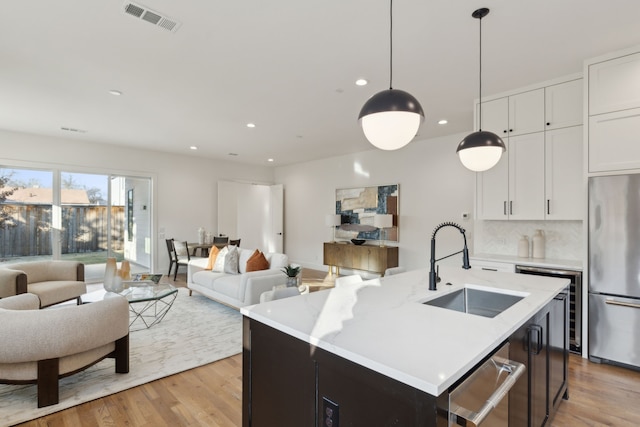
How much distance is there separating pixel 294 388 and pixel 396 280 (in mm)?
1246

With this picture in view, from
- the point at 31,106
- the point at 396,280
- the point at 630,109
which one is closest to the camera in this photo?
the point at 396,280

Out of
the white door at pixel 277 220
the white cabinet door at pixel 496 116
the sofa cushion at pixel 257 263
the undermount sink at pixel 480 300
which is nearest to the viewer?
the undermount sink at pixel 480 300

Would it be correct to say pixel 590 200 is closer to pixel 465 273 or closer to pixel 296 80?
pixel 465 273

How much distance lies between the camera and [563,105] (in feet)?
11.8

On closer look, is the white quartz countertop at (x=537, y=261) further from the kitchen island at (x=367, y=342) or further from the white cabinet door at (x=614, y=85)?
the kitchen island at (x=367, y=342)

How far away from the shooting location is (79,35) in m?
2.74

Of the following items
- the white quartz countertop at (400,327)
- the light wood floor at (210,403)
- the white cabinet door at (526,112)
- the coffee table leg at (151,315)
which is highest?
the white cabinet door at (526,112)

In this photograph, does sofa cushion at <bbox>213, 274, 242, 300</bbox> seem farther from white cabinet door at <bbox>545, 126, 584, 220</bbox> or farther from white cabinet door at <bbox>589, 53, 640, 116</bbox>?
white cabinet door at <bbox>589, 53, 640, 116</bbox>

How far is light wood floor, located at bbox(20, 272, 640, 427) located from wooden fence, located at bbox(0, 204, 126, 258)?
529cm

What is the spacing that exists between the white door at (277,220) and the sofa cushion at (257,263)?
15.0 feet

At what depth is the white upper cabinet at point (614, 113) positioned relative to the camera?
2.98m

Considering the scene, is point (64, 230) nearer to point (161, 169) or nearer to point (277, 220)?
point (161, 169)

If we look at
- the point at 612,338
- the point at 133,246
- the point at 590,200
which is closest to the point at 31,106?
the point at 133,246

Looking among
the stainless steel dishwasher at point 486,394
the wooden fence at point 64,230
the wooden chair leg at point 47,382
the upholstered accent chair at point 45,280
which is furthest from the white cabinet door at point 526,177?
the wooden fence at point 64,230
